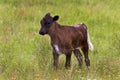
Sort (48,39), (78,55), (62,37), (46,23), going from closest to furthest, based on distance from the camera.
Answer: (46,23) < (62,37) < (78,55) < (48,39)

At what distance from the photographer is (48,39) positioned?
13508 mm

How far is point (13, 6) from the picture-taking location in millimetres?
19047

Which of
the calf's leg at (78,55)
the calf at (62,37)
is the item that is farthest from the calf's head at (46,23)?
the calf's leg at (78,55)

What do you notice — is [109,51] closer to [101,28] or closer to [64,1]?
[101,28]

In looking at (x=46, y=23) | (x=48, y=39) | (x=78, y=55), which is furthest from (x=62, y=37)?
(x=48, y=39)

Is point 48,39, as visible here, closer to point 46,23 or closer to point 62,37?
point 62,37

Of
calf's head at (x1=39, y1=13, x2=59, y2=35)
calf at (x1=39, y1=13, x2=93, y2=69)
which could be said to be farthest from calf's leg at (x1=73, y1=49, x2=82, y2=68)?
calf's head at (x1=39, y1=13, x2=59, y2=35)

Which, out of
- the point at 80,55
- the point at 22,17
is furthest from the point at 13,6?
the point at 80,55

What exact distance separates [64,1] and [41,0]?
1.01 m

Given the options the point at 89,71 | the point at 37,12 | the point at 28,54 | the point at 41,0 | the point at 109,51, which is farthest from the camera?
the point at 41,0

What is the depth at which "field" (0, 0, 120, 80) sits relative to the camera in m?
9.29

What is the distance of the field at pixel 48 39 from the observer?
9.29 meters

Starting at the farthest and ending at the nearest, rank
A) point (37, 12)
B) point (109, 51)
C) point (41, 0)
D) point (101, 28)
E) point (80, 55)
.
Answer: point (41, 0), point (37, 12), point (101, 28), point (109, 51), point (80, 55)

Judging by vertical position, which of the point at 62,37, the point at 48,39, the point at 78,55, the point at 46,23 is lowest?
the point at 48,39
